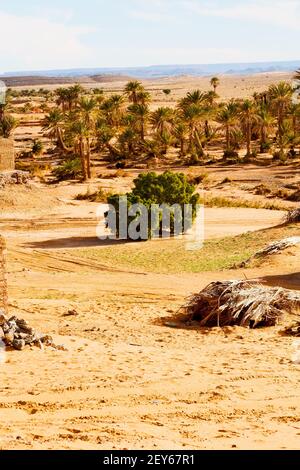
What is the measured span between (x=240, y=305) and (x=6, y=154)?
26.7 metres

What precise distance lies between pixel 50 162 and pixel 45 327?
1532 inches

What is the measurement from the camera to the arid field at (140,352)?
8508 mm

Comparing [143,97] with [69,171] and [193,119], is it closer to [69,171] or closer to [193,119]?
[193,119]

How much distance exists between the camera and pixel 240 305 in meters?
14.6

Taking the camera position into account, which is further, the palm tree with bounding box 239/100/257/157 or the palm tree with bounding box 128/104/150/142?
the palm tree with bounding box 128/104/150/142

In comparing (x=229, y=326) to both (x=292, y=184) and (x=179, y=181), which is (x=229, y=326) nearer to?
(x=179, y=181)

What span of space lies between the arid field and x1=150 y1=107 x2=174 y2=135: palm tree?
79.6 feet

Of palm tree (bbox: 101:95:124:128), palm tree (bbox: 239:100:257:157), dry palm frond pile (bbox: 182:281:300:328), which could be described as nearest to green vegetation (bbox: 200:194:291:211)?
palm tree (bbox: 239:100:257:157)

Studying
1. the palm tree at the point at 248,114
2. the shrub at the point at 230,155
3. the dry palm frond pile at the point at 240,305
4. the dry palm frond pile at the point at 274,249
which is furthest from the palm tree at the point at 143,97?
the dry palm frond pile at the point at 240,305

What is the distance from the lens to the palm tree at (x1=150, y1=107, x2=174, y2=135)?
5462 cm

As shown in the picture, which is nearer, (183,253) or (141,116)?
(183,253)

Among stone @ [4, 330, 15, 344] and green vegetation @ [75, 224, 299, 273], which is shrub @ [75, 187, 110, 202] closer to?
green vegetation @ [75, 224, 299, 273]

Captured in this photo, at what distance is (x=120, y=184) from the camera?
42688 mm

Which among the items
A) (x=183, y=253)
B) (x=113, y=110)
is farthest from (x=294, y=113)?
(x=183, y=253)
